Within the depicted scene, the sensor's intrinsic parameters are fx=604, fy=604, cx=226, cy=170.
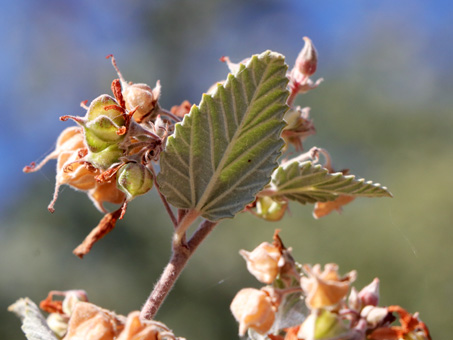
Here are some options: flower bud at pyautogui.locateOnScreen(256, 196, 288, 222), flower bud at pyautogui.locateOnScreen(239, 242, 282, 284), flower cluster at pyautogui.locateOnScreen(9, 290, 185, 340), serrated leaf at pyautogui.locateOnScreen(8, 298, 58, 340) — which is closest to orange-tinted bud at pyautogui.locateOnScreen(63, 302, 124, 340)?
flower cluster at pyautogui.locateOnScreen(9, 290, 185, 340)

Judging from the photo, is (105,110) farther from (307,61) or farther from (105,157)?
(307,61)

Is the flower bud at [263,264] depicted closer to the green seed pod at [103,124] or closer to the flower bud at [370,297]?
the flower bud at [370,297]

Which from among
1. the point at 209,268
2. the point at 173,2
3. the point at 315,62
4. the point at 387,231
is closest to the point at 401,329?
the point at 315,62

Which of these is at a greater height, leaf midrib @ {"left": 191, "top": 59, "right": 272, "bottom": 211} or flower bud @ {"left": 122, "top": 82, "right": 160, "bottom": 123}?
flower bud @ {"left": 122, "top": 82, "right": 160, "bottom": 123}

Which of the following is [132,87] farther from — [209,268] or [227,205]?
[209,268]

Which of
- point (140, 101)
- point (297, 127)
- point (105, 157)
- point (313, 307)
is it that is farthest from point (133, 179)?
point (297, 127)

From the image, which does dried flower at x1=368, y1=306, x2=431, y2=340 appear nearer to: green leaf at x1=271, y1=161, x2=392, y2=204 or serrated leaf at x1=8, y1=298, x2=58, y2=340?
green leaf at x1=271, y1=161, x2=392, y2=204
